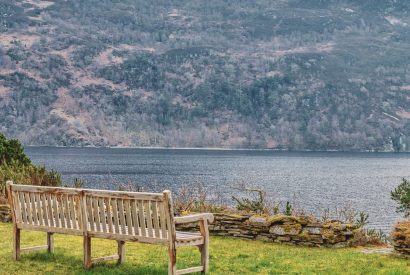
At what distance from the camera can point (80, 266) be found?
962cm

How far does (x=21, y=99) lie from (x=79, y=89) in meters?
19.6

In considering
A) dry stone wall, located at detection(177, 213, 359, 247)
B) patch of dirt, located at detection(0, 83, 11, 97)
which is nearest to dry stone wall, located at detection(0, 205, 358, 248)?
dry stone wall, located at detection(177, 213, 359, 247)

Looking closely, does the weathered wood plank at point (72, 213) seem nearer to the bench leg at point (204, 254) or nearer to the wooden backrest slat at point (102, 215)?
the wooden backrest slat at point (102, 215)

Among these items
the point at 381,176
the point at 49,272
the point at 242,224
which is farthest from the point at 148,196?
the point at 381,176

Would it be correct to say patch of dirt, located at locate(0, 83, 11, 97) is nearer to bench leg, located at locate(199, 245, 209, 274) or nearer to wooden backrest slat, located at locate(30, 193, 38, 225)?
wooden backrest slat, located at locate(30, 193, 38, 225)

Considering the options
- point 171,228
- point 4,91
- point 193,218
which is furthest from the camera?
point 4,91

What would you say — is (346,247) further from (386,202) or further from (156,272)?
(386,202)

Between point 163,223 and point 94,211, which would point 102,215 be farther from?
point 163,223

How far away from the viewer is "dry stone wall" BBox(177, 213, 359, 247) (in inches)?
496

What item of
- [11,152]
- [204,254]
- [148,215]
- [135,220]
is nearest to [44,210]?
[135,220]

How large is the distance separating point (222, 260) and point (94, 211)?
2.46 m

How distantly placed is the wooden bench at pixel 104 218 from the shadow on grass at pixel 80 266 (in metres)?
0.12

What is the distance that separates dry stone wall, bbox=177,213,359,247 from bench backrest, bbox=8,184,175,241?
161 inches

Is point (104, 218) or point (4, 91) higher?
point (4, 91)
